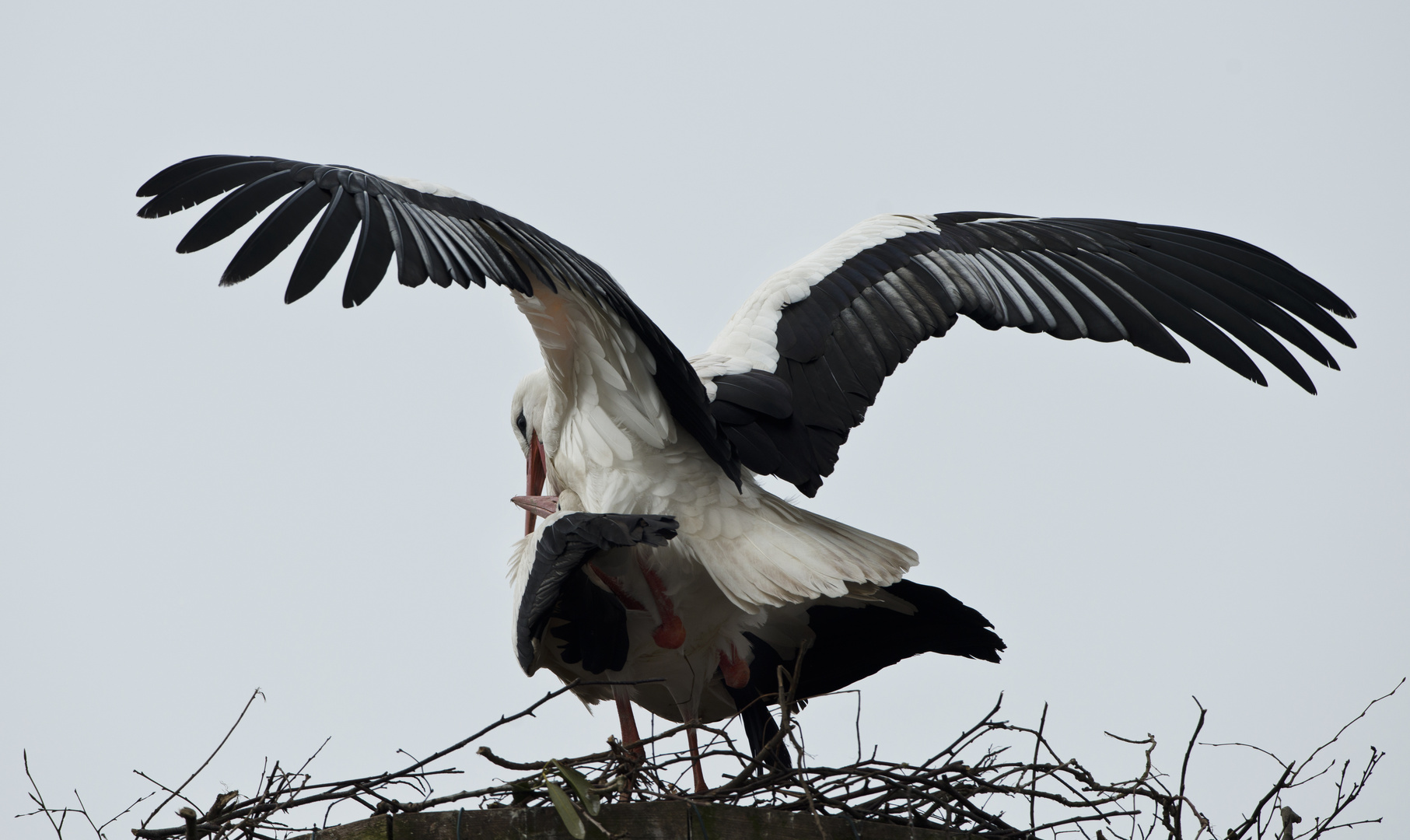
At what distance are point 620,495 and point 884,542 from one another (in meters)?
0.71

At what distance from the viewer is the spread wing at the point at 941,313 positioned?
3891mm

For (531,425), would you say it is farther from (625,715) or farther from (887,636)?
(887,636)

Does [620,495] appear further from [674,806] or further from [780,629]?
[674,806]

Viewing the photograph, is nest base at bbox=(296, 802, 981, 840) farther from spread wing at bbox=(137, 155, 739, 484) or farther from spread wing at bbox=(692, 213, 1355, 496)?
spread wing at bbox=(692, 213, 1355, 496)

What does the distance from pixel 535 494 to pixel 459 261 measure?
1.84 meters

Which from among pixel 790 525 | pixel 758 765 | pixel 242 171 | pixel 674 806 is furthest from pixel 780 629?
pixel 242 171

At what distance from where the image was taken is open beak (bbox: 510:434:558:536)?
4.02 meters

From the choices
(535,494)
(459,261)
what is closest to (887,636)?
(535,494)

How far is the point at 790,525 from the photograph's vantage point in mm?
3705

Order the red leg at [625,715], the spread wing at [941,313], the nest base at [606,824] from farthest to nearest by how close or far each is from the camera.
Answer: the red leg at [625,715]
the spread wing at [941,313]
the nest base at [606,824]

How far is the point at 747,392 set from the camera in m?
3.83

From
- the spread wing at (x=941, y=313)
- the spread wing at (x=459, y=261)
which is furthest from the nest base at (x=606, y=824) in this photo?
the spread wing at (x=941, y=313)

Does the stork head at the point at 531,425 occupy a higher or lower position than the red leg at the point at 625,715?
higher

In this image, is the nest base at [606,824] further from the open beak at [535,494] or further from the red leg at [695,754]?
the open beak at [535,494]
